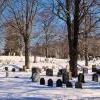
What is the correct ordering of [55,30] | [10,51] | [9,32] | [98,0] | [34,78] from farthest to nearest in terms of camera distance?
[10,51] < [55,30] < [9,32] < [98,0] < [34,78]

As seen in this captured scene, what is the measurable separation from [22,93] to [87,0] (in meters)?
12.5

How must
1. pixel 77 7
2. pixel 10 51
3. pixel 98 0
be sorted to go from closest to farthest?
pixel 77 7
pixel 98 0
pixel 10 51

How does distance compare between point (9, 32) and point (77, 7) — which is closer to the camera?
point (77, 7)

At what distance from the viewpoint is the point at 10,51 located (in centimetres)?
7788

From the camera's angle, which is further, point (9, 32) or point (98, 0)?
point (9, 32)

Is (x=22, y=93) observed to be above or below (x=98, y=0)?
below

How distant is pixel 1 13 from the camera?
37.4m

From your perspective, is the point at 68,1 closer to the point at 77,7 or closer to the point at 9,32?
the point at 77,7

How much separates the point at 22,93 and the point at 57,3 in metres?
11.5

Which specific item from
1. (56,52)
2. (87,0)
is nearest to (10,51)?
(56,52)

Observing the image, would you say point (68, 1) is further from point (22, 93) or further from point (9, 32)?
point (9, 32)

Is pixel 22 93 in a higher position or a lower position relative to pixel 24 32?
lower

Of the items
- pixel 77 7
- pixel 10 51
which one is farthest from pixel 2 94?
pixel 10 51

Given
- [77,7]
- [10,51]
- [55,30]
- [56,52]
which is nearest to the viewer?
[77,7]
